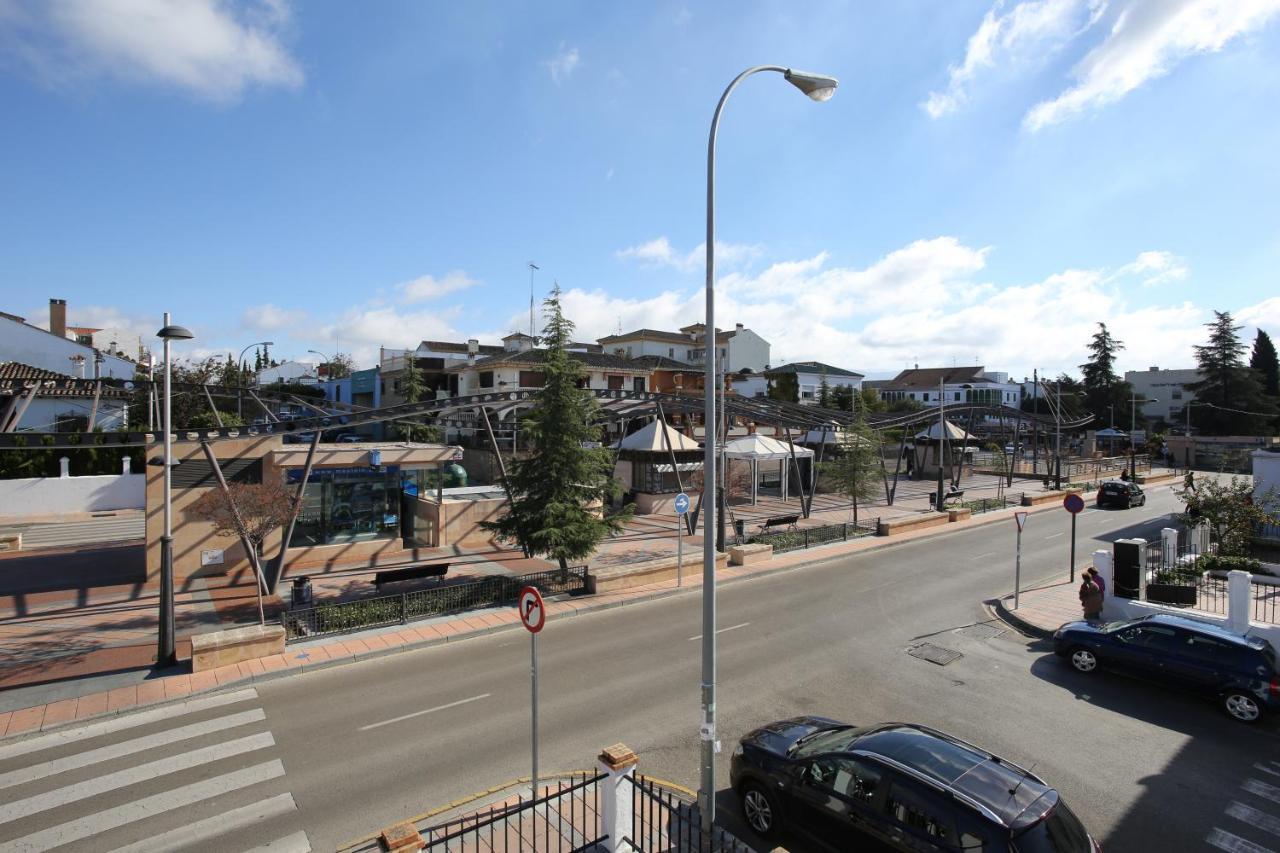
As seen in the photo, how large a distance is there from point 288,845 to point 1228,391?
312ft

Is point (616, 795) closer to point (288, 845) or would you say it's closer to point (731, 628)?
point (288, 845)

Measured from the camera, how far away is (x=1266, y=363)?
77.1 m

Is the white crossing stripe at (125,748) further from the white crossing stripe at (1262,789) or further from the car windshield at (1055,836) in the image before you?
the white crossing stripe at (1262,789)

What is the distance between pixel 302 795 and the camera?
27.5 ft

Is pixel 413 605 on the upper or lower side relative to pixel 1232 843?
upper

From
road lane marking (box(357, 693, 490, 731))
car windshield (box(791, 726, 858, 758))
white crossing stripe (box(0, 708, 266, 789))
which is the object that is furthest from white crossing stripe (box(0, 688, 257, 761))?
car windshield (box(791, 726, 858, 758))

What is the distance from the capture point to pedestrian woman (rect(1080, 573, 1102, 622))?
15.2 m

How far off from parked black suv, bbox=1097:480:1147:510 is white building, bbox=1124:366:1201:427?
239ft

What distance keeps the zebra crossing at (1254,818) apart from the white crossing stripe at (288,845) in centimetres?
1052

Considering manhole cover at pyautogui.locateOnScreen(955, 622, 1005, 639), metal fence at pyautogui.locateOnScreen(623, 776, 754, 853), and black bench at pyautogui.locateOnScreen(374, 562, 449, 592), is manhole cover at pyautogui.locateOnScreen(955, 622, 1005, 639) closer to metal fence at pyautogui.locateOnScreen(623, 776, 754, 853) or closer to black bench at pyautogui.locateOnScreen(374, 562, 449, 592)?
metal fence at pyautogui.locateOnScreen(623, 776, 754, 853)

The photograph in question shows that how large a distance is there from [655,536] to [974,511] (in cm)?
1762

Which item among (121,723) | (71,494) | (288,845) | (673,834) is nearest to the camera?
(288,845)

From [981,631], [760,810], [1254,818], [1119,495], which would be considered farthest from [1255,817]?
[1119,495]

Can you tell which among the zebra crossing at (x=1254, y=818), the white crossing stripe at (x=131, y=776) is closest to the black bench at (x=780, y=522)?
the zebra crossing at (x=1254, y=818)
